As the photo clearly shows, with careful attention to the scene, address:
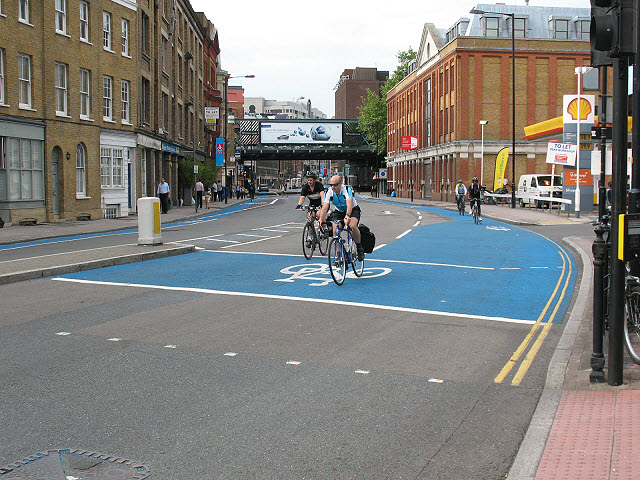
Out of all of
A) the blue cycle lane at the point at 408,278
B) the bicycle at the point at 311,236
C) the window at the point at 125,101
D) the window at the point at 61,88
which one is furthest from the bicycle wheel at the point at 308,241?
the window at the point at 125,101

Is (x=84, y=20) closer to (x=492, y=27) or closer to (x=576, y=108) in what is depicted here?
(x=576, y=108)

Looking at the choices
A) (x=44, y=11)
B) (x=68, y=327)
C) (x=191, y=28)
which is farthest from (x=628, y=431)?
(x=191, y=28)

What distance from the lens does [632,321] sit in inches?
245

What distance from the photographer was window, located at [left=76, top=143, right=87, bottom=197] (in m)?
31.0

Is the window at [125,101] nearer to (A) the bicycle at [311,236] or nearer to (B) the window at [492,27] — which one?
(A) the bicycle at [311,236]

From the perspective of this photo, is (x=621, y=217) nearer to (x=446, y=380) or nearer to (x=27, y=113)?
(x=446, y=380)

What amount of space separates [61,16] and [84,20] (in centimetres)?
186

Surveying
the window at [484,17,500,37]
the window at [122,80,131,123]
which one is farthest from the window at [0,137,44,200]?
the window at [484,17,500,37]

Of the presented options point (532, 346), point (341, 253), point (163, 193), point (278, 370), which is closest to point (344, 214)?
point (341, 253)

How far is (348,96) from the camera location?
522ft

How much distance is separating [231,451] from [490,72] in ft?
194

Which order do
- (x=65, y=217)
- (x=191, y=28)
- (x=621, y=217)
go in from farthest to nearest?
(x=191, y=28) < (x=65, y=217) < (x=621, y=217)

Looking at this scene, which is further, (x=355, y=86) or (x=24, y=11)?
(x=355, y=86)

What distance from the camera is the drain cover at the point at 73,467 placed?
13.3ft
